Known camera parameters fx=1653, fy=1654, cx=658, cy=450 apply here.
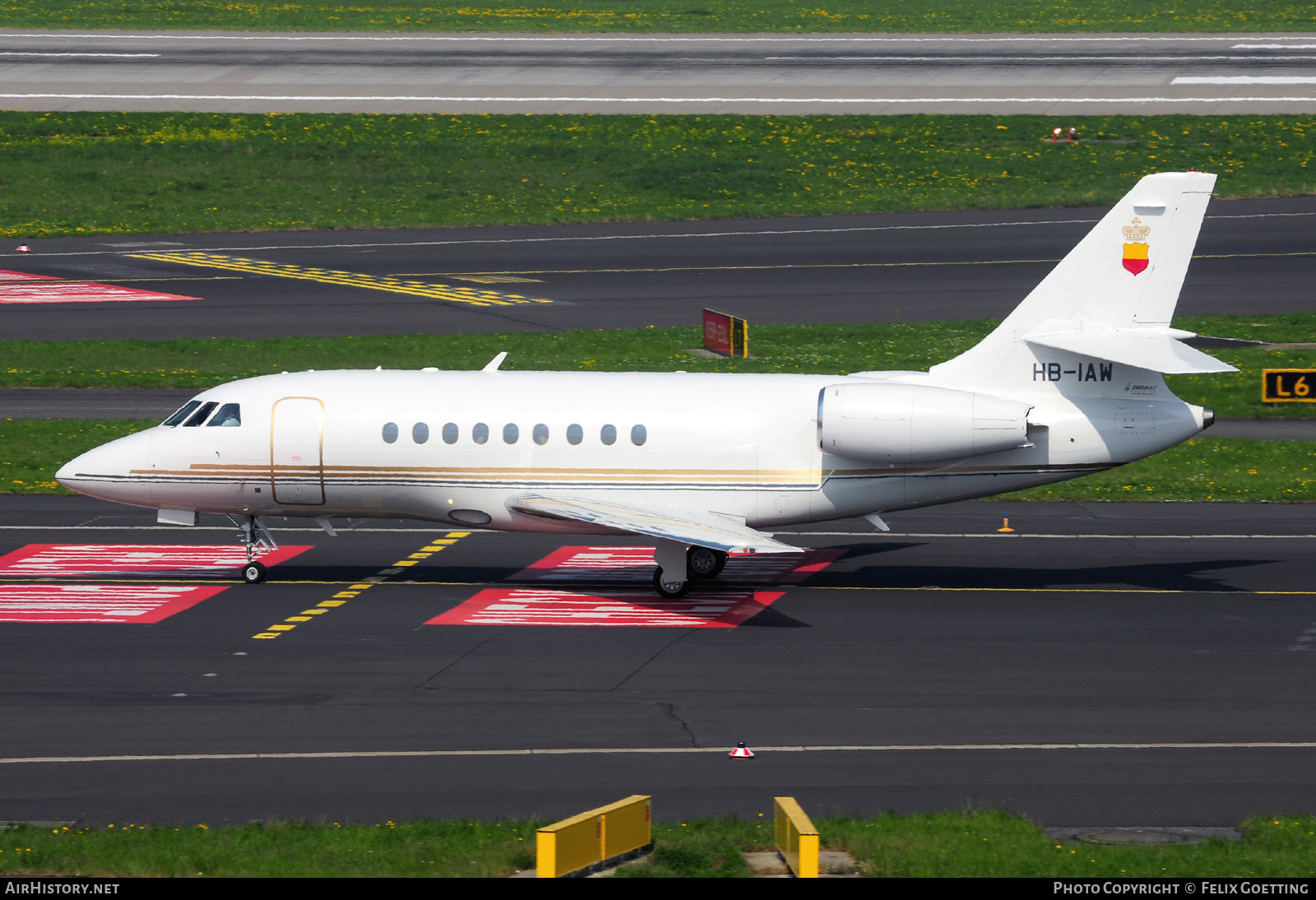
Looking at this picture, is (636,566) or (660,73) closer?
(636,566)

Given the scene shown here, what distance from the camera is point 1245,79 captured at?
8519 cm

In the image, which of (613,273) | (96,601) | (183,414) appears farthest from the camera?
(613,273)

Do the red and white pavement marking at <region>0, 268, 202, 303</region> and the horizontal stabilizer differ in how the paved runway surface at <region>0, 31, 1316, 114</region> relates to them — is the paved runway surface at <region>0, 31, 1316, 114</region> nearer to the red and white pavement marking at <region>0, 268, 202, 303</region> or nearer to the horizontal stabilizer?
the red and white pavement marking at <region>0, 268, 202, 303</region>

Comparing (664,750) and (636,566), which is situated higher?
(636,566)

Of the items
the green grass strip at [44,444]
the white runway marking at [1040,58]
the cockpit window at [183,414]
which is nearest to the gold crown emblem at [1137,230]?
the cockpit window at [183,414]

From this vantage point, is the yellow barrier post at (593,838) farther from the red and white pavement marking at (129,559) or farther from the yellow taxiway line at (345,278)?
the yellow taxiway line at (345,278)

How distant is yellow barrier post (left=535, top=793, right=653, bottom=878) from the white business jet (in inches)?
461

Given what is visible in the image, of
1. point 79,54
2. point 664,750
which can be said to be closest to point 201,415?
point 664,750

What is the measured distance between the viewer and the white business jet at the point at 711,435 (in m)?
28.7

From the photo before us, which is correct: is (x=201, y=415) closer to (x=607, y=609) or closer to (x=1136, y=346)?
(x=607, y=609)

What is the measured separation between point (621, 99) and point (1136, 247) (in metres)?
56.4

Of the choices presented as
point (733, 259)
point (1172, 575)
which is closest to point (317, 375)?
point (1172, 575)

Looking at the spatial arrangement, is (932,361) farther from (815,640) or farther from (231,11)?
(231,11)

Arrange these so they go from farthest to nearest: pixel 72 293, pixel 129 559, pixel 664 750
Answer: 1. pixel 72 293
2. pixel 129 559
3. pixel 664 750
